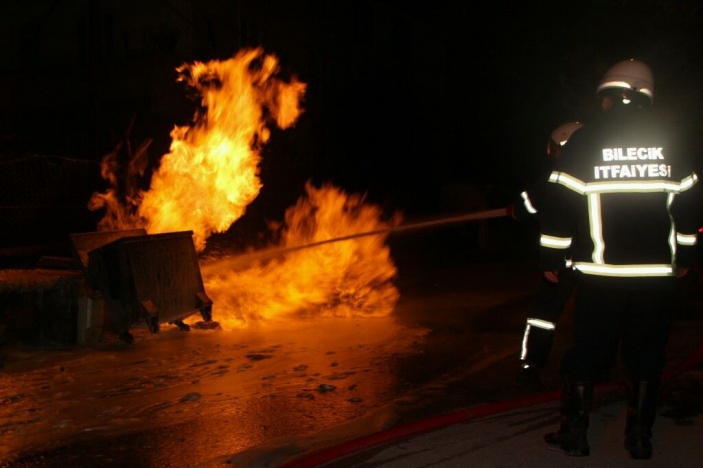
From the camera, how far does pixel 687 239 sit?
15.2 feet

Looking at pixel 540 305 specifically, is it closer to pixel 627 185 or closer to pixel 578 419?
pixel 578 419

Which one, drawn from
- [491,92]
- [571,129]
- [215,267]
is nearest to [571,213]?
[571,129]

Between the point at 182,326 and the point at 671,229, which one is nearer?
the point at 671,229

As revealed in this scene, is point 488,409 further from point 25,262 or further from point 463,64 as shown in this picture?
point 463,64

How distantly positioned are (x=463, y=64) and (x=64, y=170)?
24.7 metres

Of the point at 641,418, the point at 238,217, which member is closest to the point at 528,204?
the point at 641,418

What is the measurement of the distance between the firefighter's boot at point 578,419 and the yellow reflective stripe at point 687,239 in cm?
97

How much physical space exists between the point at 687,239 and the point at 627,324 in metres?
0.60

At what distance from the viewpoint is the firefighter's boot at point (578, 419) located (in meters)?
4.58

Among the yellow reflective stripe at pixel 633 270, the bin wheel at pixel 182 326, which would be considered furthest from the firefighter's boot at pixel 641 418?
the bin wheel at pixel 182 326

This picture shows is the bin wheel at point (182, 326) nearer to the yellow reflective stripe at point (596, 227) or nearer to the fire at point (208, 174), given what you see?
the fire at point (208, 174)

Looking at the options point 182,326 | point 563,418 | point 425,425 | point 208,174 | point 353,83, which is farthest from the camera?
point 353,83

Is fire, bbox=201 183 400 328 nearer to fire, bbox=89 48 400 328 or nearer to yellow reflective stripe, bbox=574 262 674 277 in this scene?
fire, bbox=89 48 400 328

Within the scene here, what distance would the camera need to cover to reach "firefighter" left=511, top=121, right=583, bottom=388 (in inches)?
240
